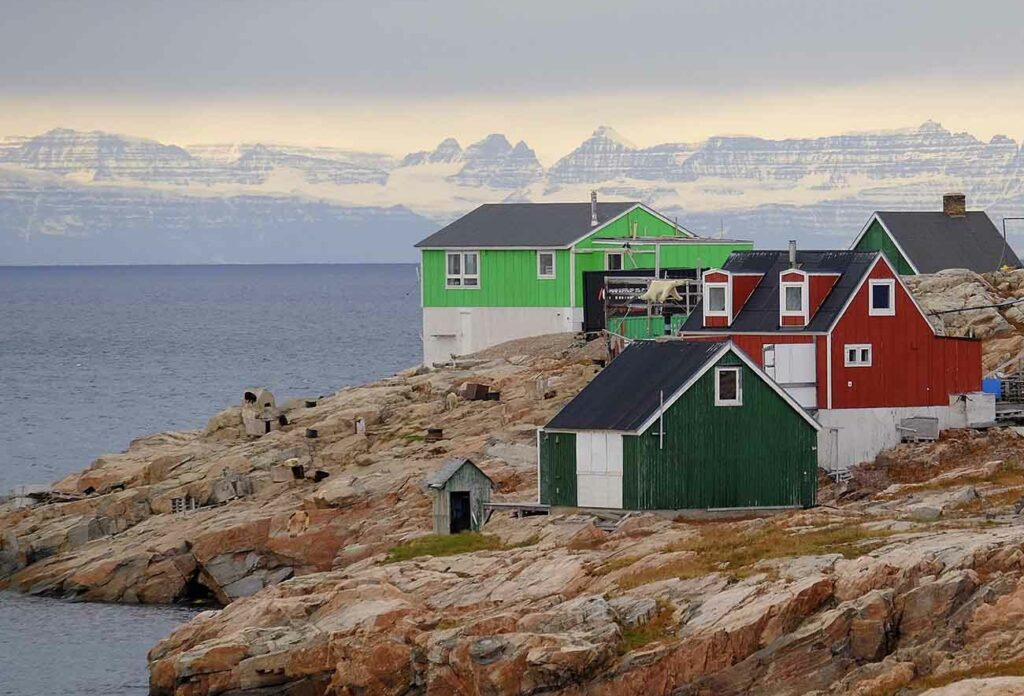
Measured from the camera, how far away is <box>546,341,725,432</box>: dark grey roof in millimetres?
47281

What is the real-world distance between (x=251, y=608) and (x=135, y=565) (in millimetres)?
14095

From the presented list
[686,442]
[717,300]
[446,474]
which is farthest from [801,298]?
[446,474]

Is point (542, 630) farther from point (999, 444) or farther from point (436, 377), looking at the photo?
point (436, 377)

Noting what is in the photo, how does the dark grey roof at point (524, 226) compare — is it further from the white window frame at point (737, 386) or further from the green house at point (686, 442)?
the white window frame at point (737, 386)

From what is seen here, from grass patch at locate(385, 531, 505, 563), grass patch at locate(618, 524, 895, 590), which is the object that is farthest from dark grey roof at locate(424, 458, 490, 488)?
grass patch at locate(618, 524, 895, 590)

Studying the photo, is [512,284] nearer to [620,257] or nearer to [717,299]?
[620,257]

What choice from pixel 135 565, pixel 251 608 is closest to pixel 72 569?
pixel 135 565

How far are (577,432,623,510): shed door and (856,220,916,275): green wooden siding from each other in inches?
1282

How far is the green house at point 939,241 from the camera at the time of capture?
79125 mm

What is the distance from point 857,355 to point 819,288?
6.80 ft

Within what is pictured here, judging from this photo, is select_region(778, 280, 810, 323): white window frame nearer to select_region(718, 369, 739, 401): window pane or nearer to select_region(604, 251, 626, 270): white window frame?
select_region(718, 369, 739, 401): window pane

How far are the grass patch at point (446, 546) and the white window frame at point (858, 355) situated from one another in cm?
1180

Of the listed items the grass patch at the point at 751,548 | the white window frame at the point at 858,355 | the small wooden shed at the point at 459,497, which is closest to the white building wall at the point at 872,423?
the white window frame at the point at 858,355

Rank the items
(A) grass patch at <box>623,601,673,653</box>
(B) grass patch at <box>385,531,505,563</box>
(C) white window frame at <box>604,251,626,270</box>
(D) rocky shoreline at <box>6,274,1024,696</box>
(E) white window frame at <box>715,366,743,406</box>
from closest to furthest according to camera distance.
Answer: (D) rocky shoreline at <box>6,274,1024,696</box>, (A) grass patch at <box>623,601,673,653</box>, (E) white window frame at <box>715,366,743,406</box>, (B) grass patch at <box>385,531,505,563</box>, (C) white window frame at <box>604,251,626,270</box>
